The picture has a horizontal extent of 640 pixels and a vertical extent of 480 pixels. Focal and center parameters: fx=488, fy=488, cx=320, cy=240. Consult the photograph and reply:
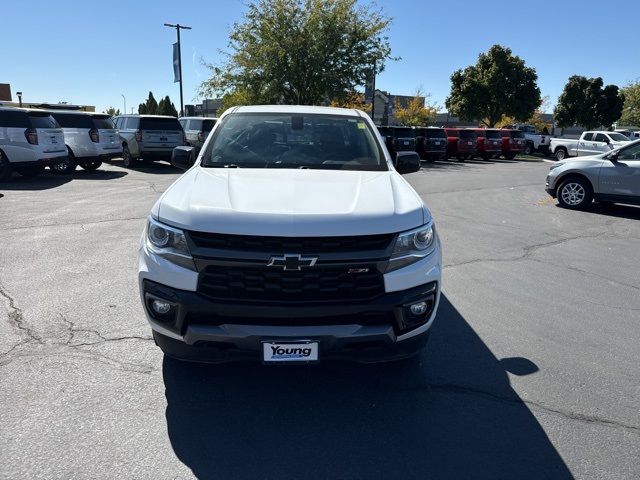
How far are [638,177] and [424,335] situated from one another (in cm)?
883

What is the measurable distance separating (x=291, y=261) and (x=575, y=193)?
33.1 feet

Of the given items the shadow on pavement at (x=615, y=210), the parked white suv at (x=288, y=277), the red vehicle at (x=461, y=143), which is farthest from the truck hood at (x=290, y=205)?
the red vehicle at (x=461, y=143)

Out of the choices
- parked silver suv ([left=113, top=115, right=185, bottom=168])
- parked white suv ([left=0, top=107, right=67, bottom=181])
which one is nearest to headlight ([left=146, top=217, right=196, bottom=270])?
parked white suv ([left=0, top=107, right=67, bottom=181])

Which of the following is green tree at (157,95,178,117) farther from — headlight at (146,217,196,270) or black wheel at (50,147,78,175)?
headlight at (146,217,196,270)

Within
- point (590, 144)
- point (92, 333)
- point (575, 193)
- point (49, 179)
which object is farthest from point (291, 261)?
point (590, 144)

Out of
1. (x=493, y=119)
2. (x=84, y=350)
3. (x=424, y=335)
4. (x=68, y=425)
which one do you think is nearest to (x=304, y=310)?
(x=424, y=335)

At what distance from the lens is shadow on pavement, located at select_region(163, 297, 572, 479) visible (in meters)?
2.53

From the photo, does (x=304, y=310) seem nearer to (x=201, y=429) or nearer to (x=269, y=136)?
(x=201, y=429)

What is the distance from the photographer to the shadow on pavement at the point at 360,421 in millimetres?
2527

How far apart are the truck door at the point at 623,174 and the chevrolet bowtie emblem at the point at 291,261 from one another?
947 cm

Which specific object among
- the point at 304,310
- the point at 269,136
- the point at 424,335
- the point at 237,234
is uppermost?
the point at 269,136

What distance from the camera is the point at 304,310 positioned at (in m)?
2.68

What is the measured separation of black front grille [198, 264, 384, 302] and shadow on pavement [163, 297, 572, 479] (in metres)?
0.77

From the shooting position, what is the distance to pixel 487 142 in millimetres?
27844
